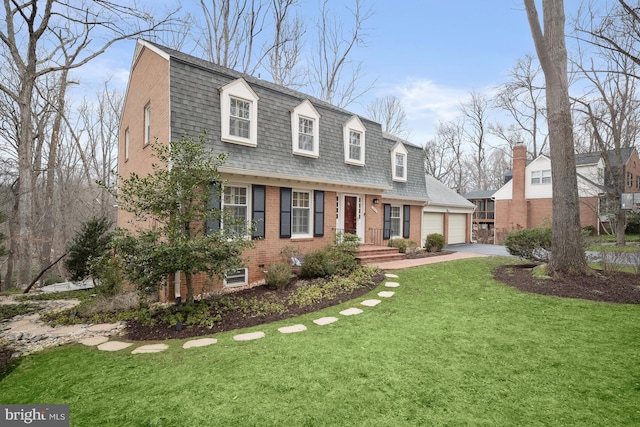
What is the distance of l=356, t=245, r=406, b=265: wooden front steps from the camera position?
10.3 metres

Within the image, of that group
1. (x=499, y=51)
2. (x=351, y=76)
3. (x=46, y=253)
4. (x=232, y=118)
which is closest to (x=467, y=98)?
(x=351, y=76)

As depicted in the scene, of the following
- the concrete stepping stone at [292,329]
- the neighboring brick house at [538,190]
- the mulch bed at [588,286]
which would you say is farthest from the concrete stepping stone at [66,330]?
the neighboring brick house at [538,190]

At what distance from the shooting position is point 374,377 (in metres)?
3.16

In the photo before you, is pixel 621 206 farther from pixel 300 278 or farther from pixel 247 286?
pixel 247 286

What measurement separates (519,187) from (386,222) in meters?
17.4

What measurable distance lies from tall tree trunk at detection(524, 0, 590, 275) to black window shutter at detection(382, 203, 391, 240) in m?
5.89

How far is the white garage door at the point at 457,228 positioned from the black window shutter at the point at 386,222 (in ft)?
21.4

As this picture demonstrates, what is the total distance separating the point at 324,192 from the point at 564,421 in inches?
329

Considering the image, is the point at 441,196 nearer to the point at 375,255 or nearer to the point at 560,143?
the point at 375,255

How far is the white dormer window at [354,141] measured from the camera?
36.4 ft

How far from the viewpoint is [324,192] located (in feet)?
33.6

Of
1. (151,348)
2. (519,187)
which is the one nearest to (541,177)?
(519,187)

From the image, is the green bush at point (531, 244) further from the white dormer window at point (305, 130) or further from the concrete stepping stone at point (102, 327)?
the concrete stepping stone at point (102, 327)

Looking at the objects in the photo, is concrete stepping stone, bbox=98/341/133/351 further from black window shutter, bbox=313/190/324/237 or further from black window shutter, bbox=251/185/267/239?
black window shutter, bbox=313/190/324/237
